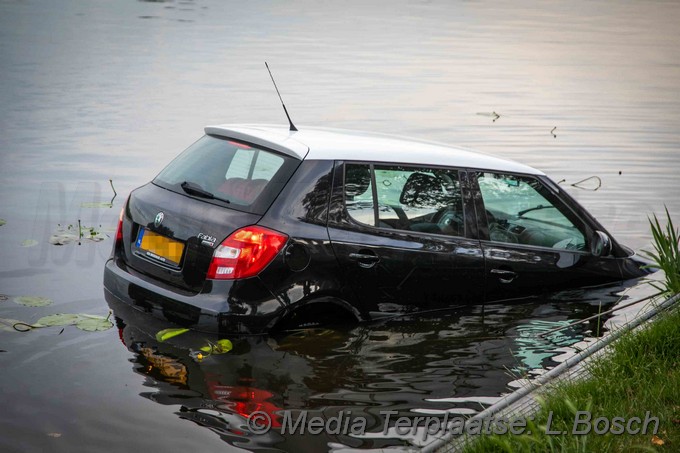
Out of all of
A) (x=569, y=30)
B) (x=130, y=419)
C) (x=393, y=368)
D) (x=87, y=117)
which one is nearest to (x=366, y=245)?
(x=393, y=368)

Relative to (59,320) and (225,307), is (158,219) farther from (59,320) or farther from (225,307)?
(59,320)

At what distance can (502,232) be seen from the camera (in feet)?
27.0

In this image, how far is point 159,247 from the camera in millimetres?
7250

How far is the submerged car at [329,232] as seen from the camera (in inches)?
273

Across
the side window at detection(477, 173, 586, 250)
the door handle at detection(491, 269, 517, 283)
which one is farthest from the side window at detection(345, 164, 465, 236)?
the door handle at detection(491, 269, 517, 283)

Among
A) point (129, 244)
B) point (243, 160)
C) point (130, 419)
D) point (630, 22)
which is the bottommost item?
point (130, 419)

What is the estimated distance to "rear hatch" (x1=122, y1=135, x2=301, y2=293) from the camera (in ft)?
23.0

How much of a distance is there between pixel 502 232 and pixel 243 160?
7.20 ft

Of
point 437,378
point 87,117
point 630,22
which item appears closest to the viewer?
point 437,378

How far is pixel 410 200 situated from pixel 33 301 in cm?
311

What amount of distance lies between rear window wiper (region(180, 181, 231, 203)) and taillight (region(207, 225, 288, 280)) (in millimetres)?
375

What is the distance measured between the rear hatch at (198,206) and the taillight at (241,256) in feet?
0.16

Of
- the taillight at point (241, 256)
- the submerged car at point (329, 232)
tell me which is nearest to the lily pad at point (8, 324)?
the submerged car at point (329, 232)

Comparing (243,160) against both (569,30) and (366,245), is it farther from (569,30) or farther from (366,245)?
(569,30)
